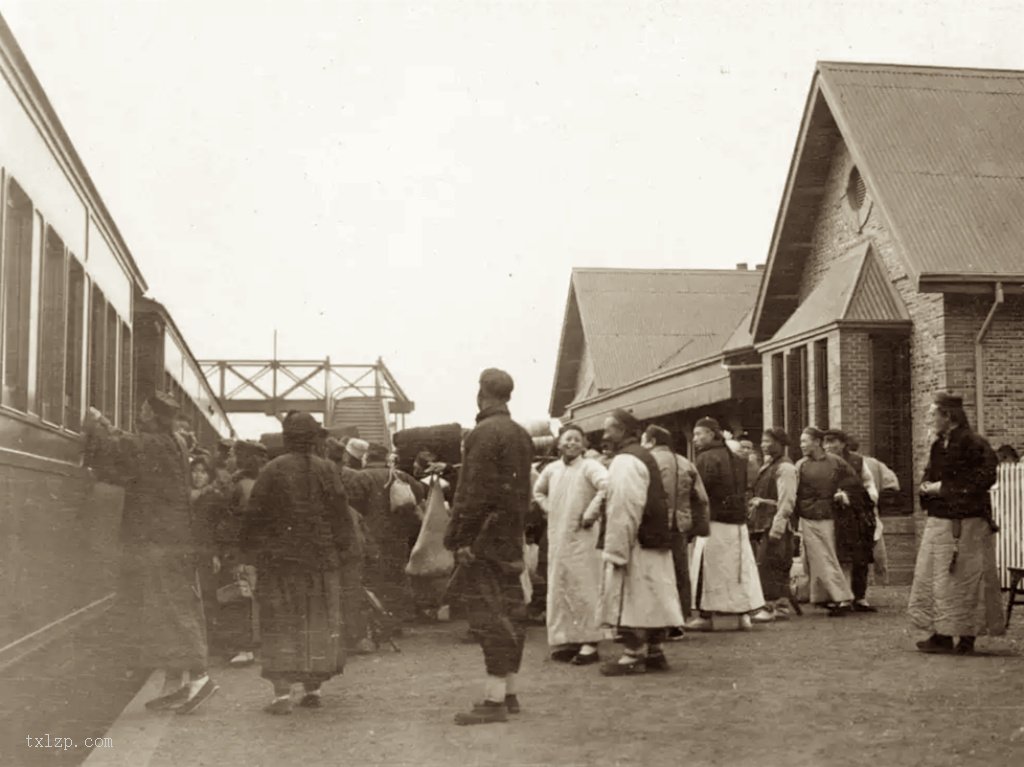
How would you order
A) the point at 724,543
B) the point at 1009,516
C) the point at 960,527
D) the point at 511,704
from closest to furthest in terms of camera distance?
the point at 511,704, the point at 960,527, the point at 724,543, the point at 1009,516

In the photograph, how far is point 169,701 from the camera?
320 inches

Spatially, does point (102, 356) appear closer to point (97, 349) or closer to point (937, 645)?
point (97, 349)

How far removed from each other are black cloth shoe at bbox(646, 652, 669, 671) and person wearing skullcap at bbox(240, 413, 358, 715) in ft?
8.13

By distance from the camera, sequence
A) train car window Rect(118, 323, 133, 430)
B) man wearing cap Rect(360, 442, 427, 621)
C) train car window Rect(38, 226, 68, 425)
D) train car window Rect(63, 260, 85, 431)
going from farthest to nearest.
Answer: train car window Rect(118, 323, 133, 430) < man wearing cap Rect(360, 442, 427, 621) < train car window Rect(63, 260, 85, 431) < train car window Rect(38, 226, 68, 425)

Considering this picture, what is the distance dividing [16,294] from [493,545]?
2.76 m

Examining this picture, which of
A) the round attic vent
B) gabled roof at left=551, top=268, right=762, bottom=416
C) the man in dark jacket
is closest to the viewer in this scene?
the man in dark jacket

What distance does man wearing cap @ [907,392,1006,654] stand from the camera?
33.5 ft

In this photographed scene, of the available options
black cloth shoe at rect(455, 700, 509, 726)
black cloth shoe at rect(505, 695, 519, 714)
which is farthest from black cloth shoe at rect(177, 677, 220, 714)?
black cloth shoe at rect(505, 695, 519, 714)

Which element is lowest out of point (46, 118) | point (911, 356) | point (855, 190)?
point (911, 356)

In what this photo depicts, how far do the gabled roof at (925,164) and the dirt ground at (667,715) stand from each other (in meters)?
9.40

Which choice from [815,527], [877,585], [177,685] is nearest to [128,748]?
[177,685]

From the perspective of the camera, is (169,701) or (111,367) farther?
(111,367)

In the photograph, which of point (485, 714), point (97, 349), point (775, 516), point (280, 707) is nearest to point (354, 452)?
point (97, 349)

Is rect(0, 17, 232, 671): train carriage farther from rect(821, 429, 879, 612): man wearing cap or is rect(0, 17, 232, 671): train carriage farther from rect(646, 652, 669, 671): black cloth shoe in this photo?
rect(821, 429, 879, 612): man wearing cap
